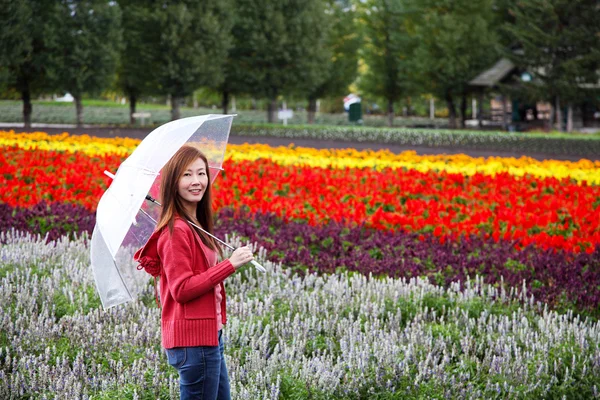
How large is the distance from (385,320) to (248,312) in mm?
1030

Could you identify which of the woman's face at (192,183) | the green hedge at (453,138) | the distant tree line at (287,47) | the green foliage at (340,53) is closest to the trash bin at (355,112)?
the green foliage at (340,53)

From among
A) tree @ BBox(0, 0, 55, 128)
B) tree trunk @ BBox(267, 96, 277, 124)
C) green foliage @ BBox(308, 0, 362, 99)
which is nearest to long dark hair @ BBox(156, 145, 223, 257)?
tree @ BBox(0, 0, 55, 128)

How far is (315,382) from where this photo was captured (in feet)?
13.0

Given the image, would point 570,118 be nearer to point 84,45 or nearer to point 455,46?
point 455,46

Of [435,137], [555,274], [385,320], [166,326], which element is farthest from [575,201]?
[435,137]

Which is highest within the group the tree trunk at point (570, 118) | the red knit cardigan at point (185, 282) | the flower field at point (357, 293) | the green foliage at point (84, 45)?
the green foliage at point (84, 45)

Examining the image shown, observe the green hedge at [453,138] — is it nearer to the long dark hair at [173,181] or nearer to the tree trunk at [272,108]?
the tree trunk at [272,108]

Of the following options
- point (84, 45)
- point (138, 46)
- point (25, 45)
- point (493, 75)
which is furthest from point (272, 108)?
point (25, 45)

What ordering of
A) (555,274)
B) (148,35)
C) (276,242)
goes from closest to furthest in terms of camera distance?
(555,274) < (276,242) < (148,35)

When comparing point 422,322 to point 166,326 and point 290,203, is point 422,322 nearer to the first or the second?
point 166,326

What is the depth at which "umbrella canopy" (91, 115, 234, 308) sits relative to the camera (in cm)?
313

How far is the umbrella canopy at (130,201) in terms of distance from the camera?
3.13 meters

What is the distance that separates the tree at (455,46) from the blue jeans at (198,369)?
110 feet

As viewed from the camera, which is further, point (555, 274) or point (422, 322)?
point (555, 274)
